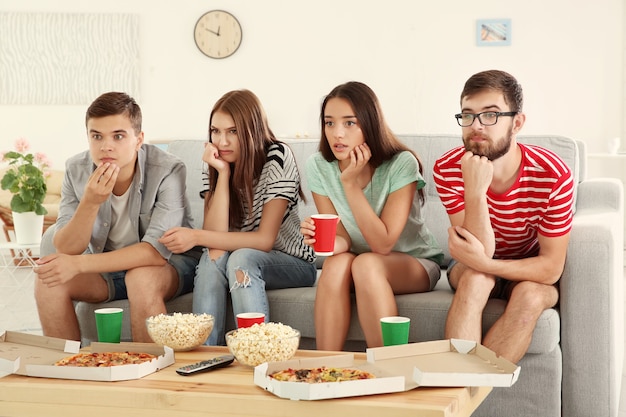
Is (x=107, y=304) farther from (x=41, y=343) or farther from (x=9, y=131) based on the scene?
(x=9, y=131)

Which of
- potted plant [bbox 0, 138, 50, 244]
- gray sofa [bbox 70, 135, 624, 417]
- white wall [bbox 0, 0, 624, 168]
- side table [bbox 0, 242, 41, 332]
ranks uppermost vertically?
white wall [bbox 0, 0, 624, 168]

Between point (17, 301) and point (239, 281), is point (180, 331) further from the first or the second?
point (17, 301)

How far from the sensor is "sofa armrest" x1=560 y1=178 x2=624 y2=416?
95.3 inches

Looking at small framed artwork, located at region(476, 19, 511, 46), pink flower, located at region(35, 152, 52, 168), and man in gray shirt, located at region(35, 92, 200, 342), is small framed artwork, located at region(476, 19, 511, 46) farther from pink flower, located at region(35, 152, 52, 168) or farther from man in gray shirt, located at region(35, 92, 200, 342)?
man in gray shirt, located at region(35, 92, 200, 342)

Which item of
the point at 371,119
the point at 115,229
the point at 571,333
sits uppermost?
the point at 371,119

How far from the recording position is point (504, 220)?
254 cm

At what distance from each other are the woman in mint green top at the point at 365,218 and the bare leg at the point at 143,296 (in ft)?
1.71

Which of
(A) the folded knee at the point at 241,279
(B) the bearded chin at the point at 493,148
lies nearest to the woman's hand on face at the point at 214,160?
(A) the folded knee at the point at 241,279

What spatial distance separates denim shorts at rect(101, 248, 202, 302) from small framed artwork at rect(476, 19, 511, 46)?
4397 millimetres

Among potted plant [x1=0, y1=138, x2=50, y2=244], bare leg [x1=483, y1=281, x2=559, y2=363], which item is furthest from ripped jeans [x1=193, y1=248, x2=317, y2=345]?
potted plant [x1=0, y1=138, x2=50, y2=244]

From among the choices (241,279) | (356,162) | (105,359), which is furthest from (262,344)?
(356,162)

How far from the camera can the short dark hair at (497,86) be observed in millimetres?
2443

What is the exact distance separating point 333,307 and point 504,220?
0.59 m

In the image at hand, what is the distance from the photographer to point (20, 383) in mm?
1854
